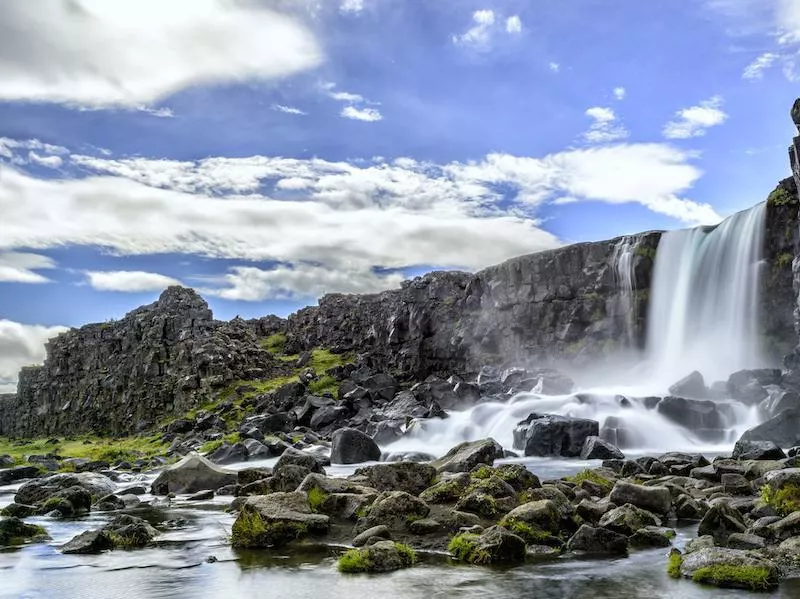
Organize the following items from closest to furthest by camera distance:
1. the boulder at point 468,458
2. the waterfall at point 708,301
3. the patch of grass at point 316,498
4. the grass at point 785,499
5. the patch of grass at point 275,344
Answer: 1. the grass at point 785,499
2. the patch of grass at point 316,498
3. the boulder at point 468,458
4. the waterfall at point 708,301
5. the patch of grass at point 275,344

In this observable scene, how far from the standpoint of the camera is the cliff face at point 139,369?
12228 cm

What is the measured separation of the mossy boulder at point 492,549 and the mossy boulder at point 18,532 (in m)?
14.8

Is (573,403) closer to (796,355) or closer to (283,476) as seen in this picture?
(796,355)

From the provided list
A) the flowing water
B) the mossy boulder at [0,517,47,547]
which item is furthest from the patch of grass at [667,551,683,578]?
the mossy boulder at [0,517,47,547]

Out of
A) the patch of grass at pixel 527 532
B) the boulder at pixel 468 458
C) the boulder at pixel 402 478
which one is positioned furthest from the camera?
the boulder at pixel 468 458

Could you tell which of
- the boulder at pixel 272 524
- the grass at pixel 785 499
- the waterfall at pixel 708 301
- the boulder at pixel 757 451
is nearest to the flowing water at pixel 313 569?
the boulder at pixel 272 524

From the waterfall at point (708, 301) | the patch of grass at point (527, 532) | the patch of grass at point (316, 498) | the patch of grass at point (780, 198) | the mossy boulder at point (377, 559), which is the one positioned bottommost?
the mossy boulder at point (377, 559)

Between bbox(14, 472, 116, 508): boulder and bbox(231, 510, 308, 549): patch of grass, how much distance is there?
44.2 feet

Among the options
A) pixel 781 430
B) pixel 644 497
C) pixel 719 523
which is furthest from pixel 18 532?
pixel 781 430

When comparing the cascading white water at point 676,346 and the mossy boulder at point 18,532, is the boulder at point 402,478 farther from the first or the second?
the cascading white water at point 676,346

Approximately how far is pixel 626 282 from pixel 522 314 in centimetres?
1984

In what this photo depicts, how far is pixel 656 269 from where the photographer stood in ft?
329

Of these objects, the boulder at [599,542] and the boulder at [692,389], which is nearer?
the boulder at [599,542]

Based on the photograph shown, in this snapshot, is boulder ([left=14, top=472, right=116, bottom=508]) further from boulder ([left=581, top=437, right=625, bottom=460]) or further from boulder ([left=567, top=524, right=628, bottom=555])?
boulder ([left=581, top=437, right=625, bottom=460])
